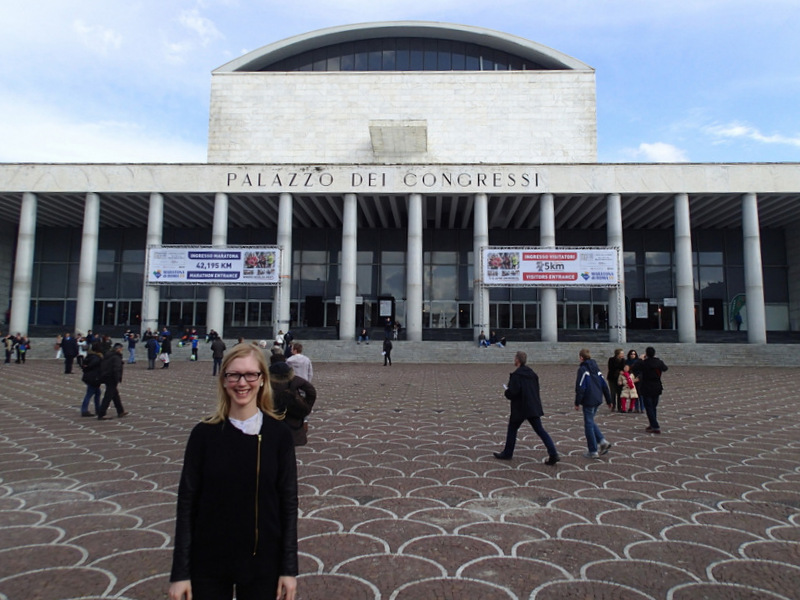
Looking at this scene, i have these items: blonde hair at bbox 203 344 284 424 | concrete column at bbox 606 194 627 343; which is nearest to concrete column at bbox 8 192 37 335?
concrete column at bbox 606 194 627 343

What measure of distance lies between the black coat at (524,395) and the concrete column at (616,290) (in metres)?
25.6

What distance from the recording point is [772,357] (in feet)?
88.9

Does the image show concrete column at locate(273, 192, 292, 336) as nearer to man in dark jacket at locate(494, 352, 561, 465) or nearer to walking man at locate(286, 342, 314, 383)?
walking man at locate(286, 342, 314, 383)

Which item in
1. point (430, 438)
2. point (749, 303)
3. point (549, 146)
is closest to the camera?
point (430, 438)

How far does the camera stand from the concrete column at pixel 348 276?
104 ft

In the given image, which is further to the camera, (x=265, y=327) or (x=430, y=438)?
(x=265, y=327)

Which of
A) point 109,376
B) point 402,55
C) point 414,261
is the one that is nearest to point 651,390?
point 109,376

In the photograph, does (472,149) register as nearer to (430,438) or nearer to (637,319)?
(637,319)

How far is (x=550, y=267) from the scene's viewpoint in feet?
98.9

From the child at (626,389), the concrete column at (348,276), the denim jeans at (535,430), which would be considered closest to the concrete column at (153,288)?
the concrete column at (348,276)

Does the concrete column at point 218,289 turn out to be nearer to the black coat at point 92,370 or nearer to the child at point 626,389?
the black coat at point 92,370

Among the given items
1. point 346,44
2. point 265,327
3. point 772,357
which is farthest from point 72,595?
point 346,44

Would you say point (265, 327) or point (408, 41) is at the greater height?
point (408, 41)

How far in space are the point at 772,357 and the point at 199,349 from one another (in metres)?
30.1
